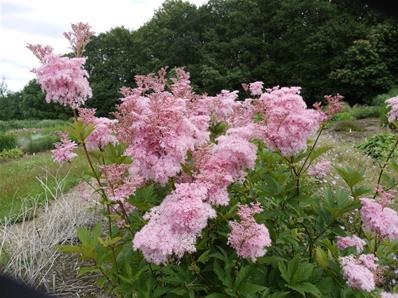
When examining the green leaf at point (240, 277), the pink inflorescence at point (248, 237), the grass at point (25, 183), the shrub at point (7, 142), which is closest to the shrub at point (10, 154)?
the shrub at point (7, 142)

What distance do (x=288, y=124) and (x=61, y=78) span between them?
0.99 meters

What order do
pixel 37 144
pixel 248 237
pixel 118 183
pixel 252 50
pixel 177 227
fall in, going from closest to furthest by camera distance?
pixel 177 227, pixel 248 237, pixel 118 183, pixel 37 144, pixel 252 50

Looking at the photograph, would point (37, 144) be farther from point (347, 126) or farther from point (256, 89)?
point (256, 89)

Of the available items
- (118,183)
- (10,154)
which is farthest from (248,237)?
(10,154)

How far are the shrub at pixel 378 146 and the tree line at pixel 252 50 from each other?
2349 cm

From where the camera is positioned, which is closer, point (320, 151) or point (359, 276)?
point (359, 276)

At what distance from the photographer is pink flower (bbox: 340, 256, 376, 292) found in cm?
199

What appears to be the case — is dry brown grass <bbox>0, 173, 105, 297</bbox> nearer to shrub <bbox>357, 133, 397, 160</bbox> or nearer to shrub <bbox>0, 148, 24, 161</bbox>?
shrub <bbox>357, 133, 397, 160</bbox>

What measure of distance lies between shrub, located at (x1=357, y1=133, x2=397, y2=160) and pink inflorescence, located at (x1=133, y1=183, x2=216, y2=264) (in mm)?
7708

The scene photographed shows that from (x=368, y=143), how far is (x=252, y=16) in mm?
31980

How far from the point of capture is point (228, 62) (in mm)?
39500

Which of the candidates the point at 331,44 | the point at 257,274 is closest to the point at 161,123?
the point at 257,274

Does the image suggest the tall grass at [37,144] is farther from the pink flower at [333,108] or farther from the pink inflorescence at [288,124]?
the pink inflorescence at [288,124]

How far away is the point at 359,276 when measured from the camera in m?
1.99
